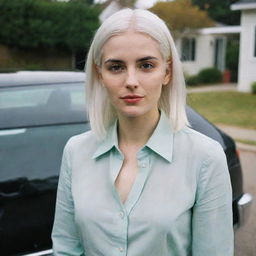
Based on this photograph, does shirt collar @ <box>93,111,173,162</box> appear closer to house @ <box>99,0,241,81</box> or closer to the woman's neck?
the woman's neck

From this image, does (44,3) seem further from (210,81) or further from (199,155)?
(199,155)

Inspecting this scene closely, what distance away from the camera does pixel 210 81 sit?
21469 millimetres

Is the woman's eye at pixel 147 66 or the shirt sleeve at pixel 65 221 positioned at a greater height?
the woman's eye at pixel 147 66

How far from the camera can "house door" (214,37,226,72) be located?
2356 cm

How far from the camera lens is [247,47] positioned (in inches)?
628

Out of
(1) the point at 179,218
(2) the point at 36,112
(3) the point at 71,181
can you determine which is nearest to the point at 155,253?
(1) the point at 179,218

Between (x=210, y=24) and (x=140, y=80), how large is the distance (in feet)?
72.8

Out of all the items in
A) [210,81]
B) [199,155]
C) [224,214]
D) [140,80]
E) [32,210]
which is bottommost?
[210,81]

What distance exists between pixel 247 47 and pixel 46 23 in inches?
331

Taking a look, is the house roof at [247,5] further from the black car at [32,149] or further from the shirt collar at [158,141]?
the shirt collar at [158,141]

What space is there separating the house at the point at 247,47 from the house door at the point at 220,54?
A: 7567 mm

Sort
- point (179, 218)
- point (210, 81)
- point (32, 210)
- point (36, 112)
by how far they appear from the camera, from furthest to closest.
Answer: point (210, 81), point (36, 112), point (32, 210), point (179, 218)

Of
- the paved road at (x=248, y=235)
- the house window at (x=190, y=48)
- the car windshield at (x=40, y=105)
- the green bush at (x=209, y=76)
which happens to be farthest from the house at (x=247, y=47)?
the car windshield at (x=40, y=105)

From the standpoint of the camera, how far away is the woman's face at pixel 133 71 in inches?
50.9
